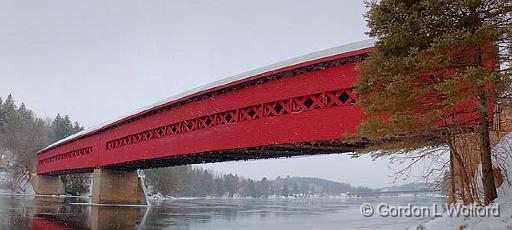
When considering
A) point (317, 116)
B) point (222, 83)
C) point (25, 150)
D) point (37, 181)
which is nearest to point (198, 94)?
point (222, 83)

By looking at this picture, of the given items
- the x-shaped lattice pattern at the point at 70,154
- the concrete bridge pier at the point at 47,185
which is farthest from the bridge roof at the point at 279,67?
the concrete bridge pier at the point at 47,185

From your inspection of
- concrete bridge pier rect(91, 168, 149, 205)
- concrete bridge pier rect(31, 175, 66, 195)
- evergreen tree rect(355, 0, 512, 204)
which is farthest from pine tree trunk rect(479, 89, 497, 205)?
concrete bridge pier rect(31, 175, 66, 195)

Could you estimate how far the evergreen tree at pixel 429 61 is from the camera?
7.00m

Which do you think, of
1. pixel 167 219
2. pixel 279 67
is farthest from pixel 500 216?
pixel 167 219

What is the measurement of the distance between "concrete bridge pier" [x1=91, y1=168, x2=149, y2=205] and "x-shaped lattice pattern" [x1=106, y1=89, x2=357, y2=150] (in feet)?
25.5

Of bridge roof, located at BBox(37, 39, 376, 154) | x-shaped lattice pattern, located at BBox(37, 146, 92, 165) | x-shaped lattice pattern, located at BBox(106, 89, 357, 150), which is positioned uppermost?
bridge roof, located at BBox(37, 39, 376, 154)

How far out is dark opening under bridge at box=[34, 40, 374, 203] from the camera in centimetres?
1396

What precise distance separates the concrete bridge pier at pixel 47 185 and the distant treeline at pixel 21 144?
4774 millimetres

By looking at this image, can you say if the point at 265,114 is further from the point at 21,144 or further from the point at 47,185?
the point at 21,144

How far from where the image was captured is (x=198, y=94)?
1933cm

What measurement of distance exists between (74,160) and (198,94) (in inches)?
779

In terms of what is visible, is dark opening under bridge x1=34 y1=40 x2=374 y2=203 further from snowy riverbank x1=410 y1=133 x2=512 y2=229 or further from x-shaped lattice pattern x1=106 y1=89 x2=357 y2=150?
snowy riverbank x1=410 y1=133 x2=512 y2=229

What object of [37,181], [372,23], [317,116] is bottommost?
[37,181]

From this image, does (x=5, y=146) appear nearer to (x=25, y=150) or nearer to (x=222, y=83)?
(x=25, y=150)
